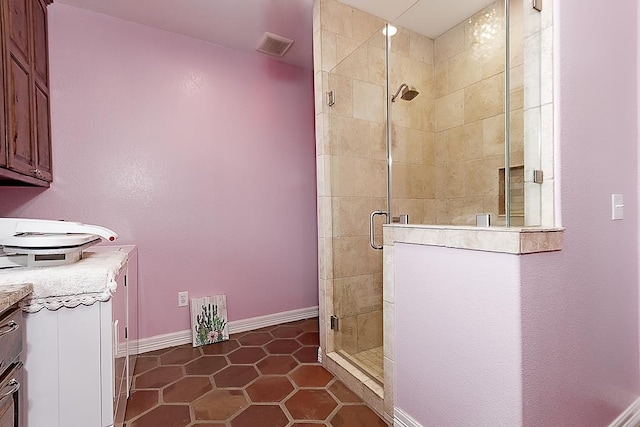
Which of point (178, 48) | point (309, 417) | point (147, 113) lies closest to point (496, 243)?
point (309, 417)

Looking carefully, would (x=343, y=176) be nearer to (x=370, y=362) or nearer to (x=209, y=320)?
(x=370, y=362)

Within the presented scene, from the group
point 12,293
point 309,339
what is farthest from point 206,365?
point 12,293

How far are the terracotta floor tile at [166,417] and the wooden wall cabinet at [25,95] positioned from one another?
143 cm

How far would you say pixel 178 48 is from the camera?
260cm

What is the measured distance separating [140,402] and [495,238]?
2052mm

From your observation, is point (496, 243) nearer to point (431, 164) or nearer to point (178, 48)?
point (431, 164)

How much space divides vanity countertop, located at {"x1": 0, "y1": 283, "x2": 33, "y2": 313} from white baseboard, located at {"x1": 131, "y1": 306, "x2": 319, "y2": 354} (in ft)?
4.02

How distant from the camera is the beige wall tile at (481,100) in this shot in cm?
198

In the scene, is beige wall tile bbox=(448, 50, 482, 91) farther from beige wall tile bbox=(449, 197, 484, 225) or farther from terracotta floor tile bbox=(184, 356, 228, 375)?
terracotta floor tile bbox=(184, 356, 228, 375)

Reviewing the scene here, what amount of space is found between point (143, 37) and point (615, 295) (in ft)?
11.1

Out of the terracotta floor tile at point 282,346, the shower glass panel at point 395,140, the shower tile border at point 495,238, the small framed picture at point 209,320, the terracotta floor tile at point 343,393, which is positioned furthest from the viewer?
the small framed picture at point 209,320

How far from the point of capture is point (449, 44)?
238 centimetres

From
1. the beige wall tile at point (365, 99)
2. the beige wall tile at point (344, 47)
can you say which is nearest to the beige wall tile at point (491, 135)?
the beige wall tile at point (365, 99)

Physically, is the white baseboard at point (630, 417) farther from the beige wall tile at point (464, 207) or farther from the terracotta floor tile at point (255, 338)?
→ the terracotta floor tile at point (255, 338)
